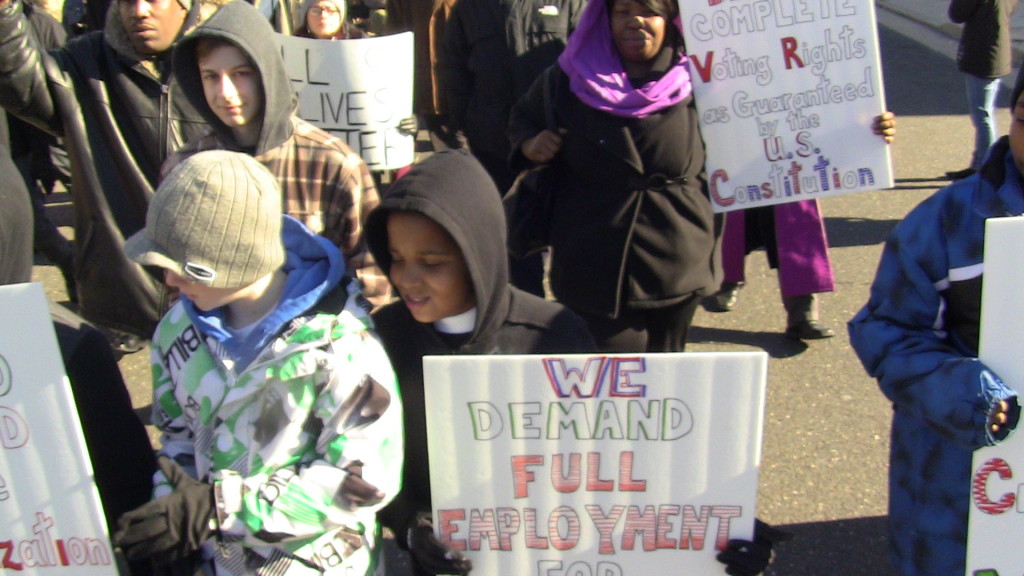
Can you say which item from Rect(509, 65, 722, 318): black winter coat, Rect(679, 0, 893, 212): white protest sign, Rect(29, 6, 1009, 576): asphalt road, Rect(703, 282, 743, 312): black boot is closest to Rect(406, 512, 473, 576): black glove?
Rect(509, 65, 722, 318): black winter coat

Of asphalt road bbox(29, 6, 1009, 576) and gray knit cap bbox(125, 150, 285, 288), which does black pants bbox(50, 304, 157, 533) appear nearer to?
gray knit cap bbox(125, 150, 285, 288)

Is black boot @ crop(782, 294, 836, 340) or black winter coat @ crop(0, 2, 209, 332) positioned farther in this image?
black boot @ crop(782, 294, 836, 340)

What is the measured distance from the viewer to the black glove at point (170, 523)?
1651 mm

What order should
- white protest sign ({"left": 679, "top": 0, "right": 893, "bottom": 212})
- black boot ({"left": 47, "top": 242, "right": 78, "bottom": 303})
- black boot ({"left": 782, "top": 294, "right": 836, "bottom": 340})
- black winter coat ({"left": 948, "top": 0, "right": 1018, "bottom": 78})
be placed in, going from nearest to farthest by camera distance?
white protest sign ({"left": 679, "top": 0, "right": 893, "bottom": 212}), black boot ({"left": 782, "top": 294, "right": 836, "bottom": 340}), black boot ({"left": 47, "top": 242, "right": 78, "bottom": 303}), black winter coat ({"left": 948, "top": 0, "right": 1018, "bottom": 78})

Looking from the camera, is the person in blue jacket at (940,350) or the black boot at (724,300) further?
the black boot at (724,300)

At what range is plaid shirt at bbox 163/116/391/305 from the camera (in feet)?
8.69

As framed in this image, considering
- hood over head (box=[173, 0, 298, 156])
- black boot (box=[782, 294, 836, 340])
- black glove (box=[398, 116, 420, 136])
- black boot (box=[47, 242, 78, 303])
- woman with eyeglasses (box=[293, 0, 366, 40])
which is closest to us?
hood over head (box=[173, 0, 298, 156])

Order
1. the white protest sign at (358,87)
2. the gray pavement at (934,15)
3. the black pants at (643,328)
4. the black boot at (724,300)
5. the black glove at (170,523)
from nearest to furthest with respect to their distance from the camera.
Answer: the black glove at (170,523) < the black pants at (643,328) < the white protest sign at (358,87) < the black boot at (724,300) < the gray pavement at (934,15)

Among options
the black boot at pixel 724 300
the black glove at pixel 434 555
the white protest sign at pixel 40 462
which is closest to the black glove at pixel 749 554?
the black glove at pixel 434 555

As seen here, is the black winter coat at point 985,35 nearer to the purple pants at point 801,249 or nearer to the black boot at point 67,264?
the purple pants at point 801,249

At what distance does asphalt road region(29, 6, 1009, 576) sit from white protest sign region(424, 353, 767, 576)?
1.33 m

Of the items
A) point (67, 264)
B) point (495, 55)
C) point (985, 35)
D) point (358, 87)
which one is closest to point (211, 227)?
point (358, 87)

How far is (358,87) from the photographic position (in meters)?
4.01

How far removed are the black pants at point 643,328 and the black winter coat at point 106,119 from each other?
4.48 ft
